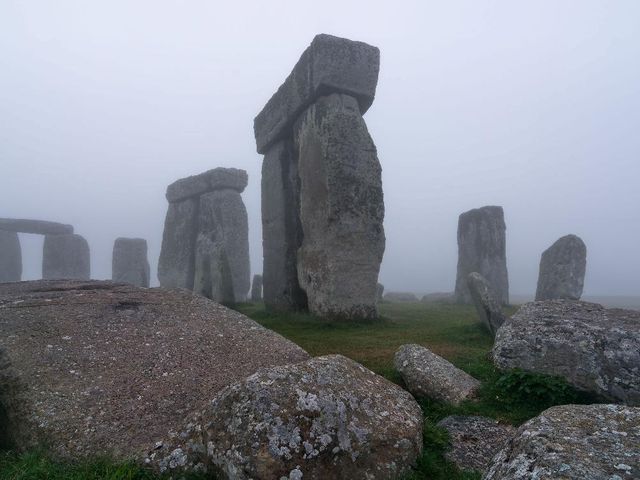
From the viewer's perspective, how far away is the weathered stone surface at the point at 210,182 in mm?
20703

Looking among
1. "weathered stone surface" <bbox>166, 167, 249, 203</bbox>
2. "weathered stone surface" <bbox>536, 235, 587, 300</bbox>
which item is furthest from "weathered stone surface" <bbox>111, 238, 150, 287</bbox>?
"weathered stone surface" <bbox>536, 235, 587, 300</bbox>

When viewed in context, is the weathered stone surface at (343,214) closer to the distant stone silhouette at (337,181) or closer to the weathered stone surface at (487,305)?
the distant stone silhouette at (337,181)

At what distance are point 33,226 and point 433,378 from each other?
29.9 meters

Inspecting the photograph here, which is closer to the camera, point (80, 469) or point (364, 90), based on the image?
point (80, 469)

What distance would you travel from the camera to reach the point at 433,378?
5.35 meters

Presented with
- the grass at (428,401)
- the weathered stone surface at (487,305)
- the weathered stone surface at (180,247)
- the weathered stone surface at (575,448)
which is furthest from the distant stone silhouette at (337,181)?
the weathered stone surface at (180,247)

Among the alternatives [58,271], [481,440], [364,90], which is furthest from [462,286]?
[58,271]

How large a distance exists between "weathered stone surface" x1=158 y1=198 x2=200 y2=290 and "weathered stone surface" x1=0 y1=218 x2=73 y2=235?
1112 centimetres

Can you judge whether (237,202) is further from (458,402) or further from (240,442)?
(240,442)

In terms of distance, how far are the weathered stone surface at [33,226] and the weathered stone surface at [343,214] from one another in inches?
941

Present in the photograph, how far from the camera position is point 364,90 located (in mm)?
11188

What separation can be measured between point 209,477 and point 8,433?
2.15m

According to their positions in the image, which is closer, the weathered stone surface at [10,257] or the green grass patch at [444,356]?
the green grass patch at [444,356]

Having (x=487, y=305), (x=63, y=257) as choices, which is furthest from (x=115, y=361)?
(x=63, y=257)
